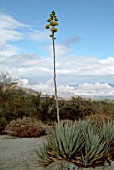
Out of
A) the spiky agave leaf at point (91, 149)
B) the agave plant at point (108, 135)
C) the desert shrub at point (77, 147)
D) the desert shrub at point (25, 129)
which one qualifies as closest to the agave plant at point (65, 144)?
the desert shrub at point (77, 147)

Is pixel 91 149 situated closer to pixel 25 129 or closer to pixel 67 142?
pixel 67 142

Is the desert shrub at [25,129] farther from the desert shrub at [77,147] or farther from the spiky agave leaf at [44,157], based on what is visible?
the desert shrub at [77,147]

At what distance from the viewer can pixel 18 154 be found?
9273 mm

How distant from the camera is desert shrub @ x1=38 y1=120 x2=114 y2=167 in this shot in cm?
737

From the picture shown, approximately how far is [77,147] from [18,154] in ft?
8.27

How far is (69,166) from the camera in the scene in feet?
23.1

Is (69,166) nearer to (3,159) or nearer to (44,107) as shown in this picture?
(3,159)

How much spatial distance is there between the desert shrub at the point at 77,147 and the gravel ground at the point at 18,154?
21.5 inches

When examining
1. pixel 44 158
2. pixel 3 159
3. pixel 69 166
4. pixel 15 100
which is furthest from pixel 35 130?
pixel 15 100

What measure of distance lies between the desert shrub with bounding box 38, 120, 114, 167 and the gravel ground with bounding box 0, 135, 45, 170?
0.55 m

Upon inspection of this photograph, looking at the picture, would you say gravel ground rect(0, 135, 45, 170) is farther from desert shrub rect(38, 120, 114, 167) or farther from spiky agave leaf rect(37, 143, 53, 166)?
desert shrub rect(38, 120, 114, 167)

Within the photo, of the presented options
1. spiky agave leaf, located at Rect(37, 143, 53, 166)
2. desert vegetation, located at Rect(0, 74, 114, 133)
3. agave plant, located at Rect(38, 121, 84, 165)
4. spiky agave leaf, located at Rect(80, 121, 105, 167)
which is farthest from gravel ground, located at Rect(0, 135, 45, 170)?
desert vegetation, located at Rect(0, 74, 114, 133)

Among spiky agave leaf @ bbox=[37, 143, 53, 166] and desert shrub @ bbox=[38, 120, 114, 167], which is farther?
spiky agave leaf @ bbox=[37, 143, 53, 166]

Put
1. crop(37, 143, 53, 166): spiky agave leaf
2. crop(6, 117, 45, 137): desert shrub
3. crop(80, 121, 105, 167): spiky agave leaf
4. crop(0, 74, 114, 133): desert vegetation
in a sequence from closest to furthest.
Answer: crop(80, 121, 105, 167): spiky agave leaf → crop(37, 143, 53, 166): spiky agave leaf → crop(6, 117, 45, 137): desert shrub → crop(0, 74, 114, 133): desert vegetation
